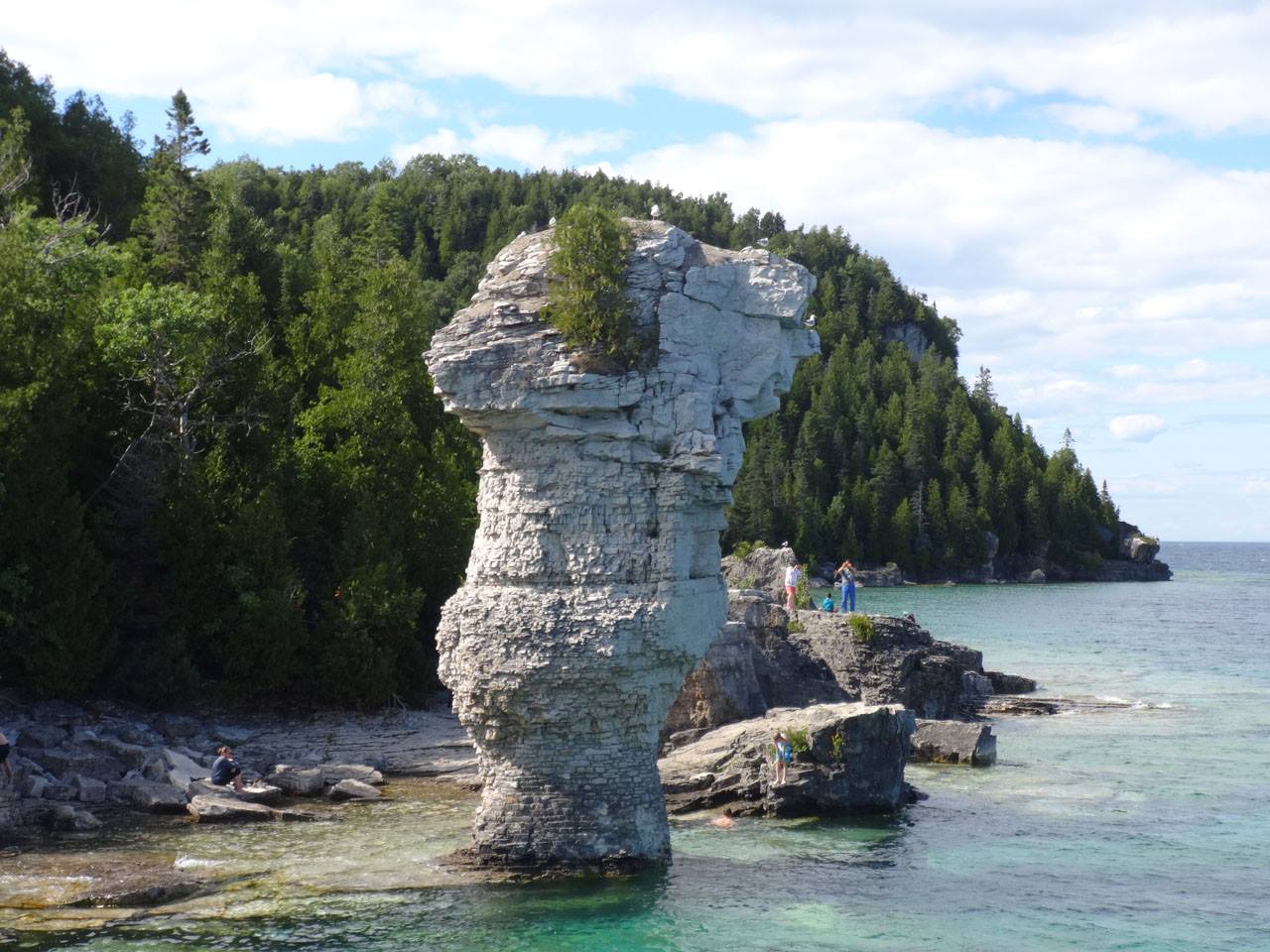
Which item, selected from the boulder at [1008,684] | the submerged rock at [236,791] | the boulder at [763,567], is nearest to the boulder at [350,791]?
the submerged rock at [236,791]

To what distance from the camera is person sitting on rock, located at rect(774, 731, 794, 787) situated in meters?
23.5

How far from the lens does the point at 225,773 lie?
78.5 ft

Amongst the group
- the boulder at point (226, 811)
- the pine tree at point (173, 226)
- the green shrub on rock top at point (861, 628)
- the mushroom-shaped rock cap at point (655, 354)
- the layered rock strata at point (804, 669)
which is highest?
the pine tree at point (173, 226)

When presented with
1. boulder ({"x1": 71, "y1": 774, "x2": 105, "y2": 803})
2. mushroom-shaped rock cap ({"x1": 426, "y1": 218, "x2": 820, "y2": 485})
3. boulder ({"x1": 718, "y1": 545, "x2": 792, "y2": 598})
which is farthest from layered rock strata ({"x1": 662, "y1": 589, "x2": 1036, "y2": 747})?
boulder ({"x1": 718, "y1": 545, "x2": 792, "y2": 598})

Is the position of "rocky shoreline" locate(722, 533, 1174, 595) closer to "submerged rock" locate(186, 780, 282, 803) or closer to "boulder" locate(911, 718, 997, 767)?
"boulder" locate(911, 718, 997, 767)

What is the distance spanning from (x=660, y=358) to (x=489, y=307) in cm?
262

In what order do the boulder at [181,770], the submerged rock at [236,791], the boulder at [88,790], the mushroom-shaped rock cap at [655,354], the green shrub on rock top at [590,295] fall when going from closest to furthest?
1. the mushroom-shaped rock cap at [655,354]
2. the green shrub on rock top at [590,295]
3. the boulder at [88,790]
4. the submerged rock at [236,791]
5. the boulder at [181,770]

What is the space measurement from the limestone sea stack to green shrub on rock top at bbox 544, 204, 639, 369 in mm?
249

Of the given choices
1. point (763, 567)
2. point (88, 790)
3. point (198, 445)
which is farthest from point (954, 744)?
point (763, 567)

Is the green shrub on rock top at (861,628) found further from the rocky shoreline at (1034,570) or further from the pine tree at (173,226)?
the rocky shoreline at (1034,570)

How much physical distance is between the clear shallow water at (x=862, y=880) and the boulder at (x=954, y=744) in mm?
570

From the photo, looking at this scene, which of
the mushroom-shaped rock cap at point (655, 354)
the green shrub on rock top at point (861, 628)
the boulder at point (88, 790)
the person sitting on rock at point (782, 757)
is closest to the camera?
the mushroom-shaped rock cap at point (655, 354)

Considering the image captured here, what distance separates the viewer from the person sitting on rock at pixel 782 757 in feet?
77.0

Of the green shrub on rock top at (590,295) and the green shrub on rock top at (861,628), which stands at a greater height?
the green shrub on rock top at (590,295)
